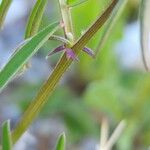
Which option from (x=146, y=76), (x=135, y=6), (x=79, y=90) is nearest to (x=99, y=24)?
(x=146, y=76)

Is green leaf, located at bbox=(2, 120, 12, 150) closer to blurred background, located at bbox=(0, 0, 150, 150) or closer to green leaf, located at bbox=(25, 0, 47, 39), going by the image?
green leaf, located at bbox=(25, 0, 47, 39)

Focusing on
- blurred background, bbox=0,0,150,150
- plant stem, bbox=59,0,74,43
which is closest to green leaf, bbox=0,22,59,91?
plant stem, bbox=59,0,74,43

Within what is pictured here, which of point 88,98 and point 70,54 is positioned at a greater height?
point 70,54

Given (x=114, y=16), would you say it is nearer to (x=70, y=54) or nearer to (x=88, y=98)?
(x=70, y=54)


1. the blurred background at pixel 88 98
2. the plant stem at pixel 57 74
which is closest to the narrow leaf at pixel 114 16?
the plant stem at pixel 57 74

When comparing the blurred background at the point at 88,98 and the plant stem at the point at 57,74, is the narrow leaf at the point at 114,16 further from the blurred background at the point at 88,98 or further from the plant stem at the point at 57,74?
the blurred background at the point at 88,98

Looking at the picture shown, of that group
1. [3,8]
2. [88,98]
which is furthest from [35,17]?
[88,98]
